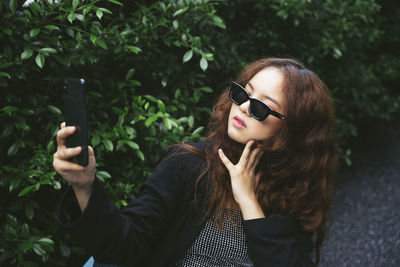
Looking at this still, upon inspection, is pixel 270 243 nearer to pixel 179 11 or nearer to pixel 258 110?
pixel 258 110

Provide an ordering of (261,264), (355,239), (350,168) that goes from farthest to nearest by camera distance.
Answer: (350,168)
(355,239)
(261,264)

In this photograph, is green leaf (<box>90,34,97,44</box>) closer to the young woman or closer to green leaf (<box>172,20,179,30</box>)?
green leaf (<box>172,20,179,30</box>)

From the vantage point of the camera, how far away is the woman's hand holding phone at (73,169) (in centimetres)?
121

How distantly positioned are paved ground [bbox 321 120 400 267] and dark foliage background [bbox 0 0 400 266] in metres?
1.79

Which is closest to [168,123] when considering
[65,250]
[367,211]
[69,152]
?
[65,250]

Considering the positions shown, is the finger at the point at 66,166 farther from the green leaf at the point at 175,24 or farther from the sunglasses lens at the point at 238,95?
the green leaf at the point at 175,24

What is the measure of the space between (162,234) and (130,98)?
990mm

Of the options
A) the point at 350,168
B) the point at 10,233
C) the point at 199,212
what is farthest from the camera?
the point at 350,168

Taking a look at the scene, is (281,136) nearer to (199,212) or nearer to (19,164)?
(199,212)

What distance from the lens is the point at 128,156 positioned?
8.13 ft

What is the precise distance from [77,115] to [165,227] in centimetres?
84

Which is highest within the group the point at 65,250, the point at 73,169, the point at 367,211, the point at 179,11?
the point at 179,11

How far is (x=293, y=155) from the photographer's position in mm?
1990

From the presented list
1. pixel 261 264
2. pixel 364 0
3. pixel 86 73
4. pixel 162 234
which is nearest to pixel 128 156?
pixel 86 73
